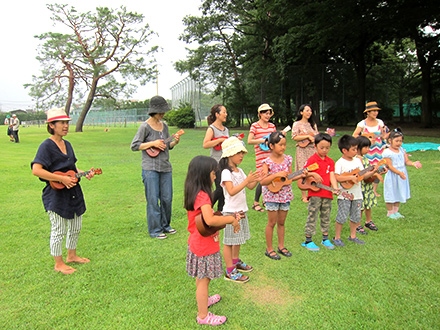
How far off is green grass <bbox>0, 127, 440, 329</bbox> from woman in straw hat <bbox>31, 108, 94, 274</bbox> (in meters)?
0.42

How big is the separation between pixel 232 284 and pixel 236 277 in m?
0.09

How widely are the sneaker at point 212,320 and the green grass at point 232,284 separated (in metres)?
0.07

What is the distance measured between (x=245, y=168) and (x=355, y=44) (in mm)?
15560

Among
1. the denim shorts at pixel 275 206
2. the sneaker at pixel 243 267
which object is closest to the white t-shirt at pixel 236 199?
the denim shorts at pixel 275 206

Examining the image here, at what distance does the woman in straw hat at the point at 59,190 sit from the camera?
12.4ft

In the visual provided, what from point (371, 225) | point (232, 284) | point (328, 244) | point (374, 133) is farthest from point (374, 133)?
point (232, 284)

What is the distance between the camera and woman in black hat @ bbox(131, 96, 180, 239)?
4.94 metres

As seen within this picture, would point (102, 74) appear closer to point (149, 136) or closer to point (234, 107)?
point (234, 107)

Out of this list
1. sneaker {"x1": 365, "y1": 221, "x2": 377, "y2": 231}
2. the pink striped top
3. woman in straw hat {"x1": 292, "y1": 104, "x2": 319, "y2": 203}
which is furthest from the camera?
woman in straw hat {"x1": 292, "y1": 104, "x2": 319, "y2": 203}

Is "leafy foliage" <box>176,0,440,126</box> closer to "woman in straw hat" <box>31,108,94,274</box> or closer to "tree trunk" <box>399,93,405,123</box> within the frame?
"tree trunk" <box>399,93,405,123</box>

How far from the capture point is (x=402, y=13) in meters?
18.2

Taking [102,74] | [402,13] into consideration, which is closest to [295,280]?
[402,13]

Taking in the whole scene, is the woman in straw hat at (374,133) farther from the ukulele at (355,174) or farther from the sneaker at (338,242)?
the sneaker at (338,242)

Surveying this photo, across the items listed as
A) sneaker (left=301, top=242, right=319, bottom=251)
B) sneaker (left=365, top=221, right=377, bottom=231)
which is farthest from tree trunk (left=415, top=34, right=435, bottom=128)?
sneaker (left=301, top=242, right=319, bottom=251)
